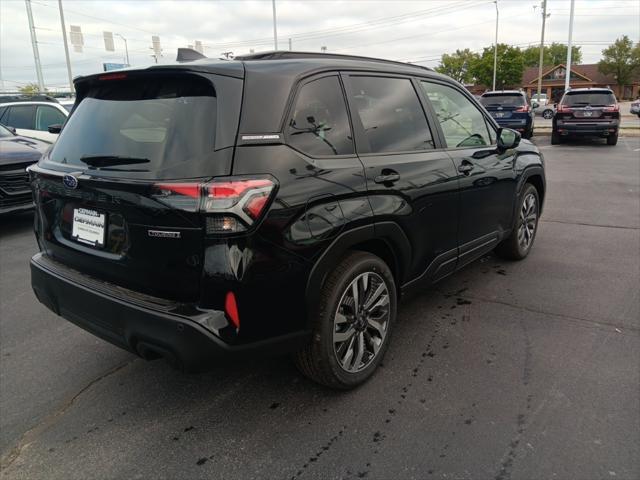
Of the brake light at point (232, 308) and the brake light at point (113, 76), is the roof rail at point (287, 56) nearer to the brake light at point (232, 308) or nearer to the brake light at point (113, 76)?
the brake light at point (113, 76)

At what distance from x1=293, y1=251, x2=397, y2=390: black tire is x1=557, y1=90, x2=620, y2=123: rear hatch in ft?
51.1

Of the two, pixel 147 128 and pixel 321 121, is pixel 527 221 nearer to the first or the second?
pixel 321 121

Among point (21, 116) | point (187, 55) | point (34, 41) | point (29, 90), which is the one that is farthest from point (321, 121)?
point (29, 90)

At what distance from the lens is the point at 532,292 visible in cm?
427

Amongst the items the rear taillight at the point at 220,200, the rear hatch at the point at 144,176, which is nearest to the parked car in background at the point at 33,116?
the rear hatch at the point at 144,176

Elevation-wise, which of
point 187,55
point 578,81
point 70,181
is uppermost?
point 578,81

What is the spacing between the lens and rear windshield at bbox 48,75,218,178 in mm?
2236

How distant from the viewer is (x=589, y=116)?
51.6 ft

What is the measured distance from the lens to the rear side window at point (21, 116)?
1069 cm

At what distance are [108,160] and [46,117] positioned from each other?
32.8 ft

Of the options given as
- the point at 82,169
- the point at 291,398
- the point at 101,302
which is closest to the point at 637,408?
the point at 291,398

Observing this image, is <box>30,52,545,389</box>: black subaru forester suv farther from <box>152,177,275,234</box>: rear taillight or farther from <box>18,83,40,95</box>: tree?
<box>18,83,40,95</box>: tree

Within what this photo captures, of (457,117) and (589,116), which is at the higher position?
(457,117)

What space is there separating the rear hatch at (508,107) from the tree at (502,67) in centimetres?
5944
